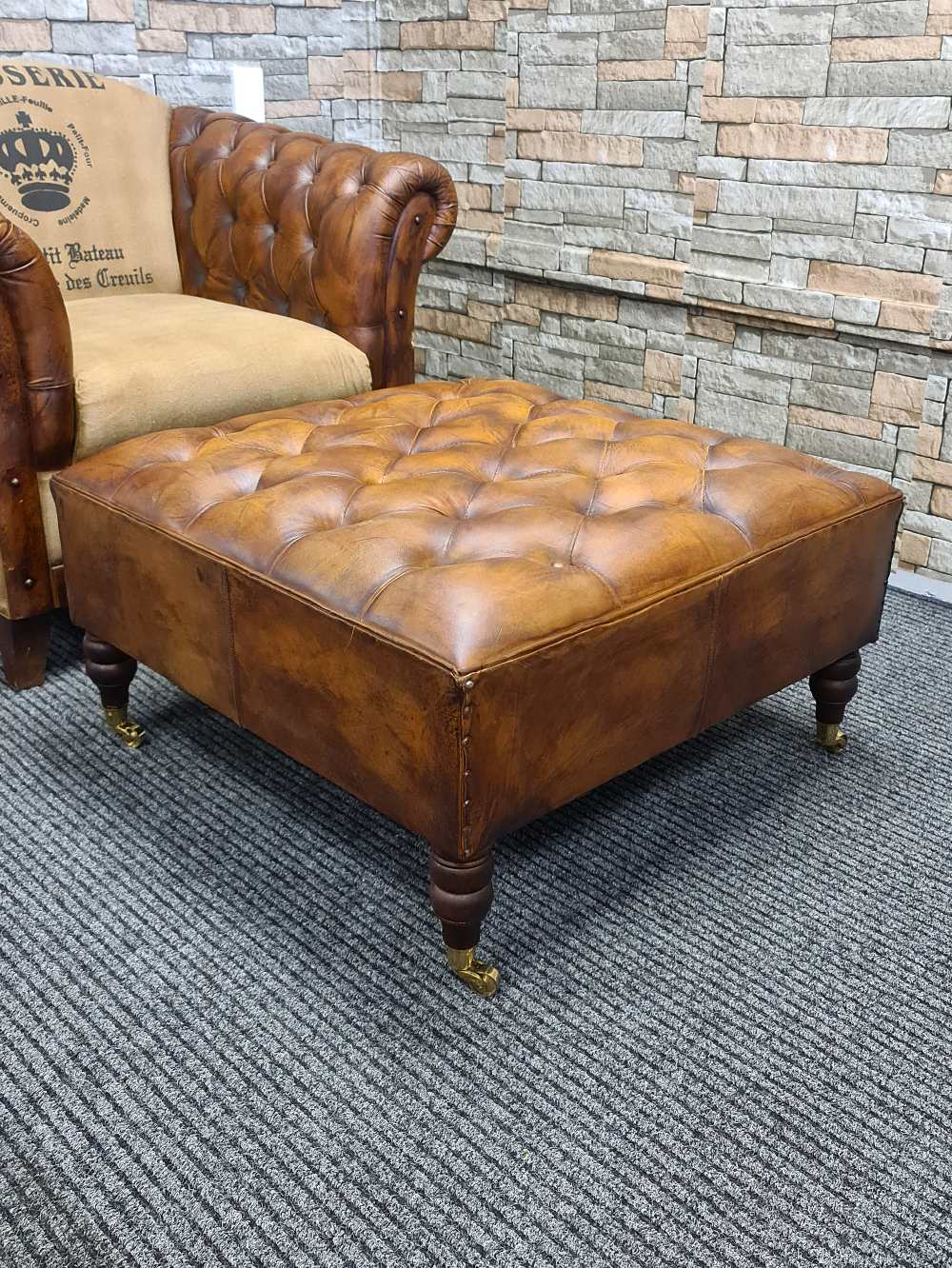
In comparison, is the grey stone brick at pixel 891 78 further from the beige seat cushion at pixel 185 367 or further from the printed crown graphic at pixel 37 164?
the printed crown graphic at pixel 37 164

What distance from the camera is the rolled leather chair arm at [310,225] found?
2127 millimetres

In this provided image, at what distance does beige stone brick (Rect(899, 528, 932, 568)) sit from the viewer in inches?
92.3

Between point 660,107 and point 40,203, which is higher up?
point 660,107

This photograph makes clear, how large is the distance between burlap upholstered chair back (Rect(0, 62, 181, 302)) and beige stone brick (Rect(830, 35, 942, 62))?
1.35m

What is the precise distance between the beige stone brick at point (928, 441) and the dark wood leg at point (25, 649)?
163 centimetres

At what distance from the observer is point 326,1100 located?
1.11 metres

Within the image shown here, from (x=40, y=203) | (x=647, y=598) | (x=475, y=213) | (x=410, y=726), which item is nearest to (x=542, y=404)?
(x=647, y=598)

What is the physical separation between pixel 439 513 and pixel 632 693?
0.32 m

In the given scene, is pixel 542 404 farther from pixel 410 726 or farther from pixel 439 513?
pixel 410 726

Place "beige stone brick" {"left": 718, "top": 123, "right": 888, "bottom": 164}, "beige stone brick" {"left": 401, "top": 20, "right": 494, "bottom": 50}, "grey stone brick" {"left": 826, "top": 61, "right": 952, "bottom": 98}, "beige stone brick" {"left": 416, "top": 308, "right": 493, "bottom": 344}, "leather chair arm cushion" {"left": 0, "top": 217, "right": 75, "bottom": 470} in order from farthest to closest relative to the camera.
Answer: "beige stone brick" {"left": 416, "top": 308, "right": 493, "bottom": 344} < "beige stone brick" {"left": 401, "top": 20, "right": 494, "bottom": 50} < "beige stone brick" {"left": 718, "top": 123, "right": 888, "bottom": 164} < "grey stone brick" {"left": 826, "top": 61, "right": 952, "bottom": 98} < "leather chair arm cushion" {"left": 0, "top": 217, "right": 75, "bottom": 470}

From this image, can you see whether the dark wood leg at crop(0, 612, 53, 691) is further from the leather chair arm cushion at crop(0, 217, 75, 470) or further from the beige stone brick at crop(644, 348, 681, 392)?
the beige stone brick at crop(644, 348, 681, 392)

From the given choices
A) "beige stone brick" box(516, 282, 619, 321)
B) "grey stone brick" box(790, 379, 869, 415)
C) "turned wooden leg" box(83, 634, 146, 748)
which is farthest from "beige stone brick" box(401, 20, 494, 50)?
"turned wooden leg" box(83, 634, 146, 748)

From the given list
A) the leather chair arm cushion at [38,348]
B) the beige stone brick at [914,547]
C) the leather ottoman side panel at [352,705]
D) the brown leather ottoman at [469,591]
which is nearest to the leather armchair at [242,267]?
the leather chair arm cushion at [38,348]

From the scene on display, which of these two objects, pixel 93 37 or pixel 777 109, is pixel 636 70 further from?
pixel 93 37
